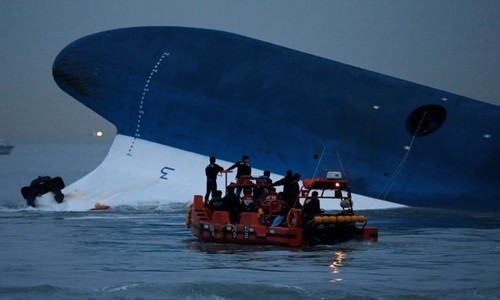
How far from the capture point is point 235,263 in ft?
80.4

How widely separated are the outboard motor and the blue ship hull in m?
2.46

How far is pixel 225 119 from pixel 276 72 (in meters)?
2.10

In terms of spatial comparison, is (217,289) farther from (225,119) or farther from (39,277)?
(225,119)

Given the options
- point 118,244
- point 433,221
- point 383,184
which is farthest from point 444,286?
point 383,184

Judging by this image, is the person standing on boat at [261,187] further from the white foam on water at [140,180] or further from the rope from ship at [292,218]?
the white foam on water at [140,180]

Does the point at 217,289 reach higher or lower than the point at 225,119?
lower

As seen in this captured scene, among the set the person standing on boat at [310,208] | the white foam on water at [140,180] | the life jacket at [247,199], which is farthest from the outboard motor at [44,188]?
the person standing on boat at [310,208]

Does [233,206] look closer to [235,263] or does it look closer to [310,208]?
[310,208]

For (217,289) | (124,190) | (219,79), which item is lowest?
Result: (217,289)

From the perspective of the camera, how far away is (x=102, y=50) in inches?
1544

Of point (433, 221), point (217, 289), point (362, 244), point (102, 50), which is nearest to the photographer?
point (217, 289)

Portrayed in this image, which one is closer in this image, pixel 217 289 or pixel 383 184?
pixel 217 289

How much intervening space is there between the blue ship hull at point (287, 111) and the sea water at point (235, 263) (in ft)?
5.37

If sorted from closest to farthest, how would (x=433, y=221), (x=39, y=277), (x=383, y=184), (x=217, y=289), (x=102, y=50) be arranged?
(x=217, y=289) < (x=39, y=277) < (x=433, y=221) < (x=383, y=184) < (x=102, y=50)
